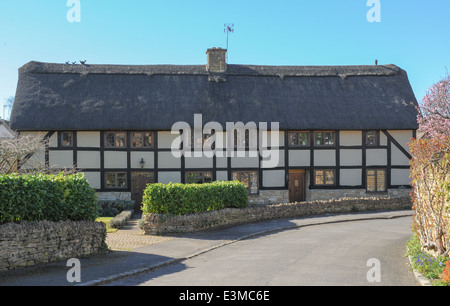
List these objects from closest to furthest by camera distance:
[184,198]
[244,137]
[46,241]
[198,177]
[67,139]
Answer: [46,241]
[184,198]
[67,139]
[198,177]
[244,137]

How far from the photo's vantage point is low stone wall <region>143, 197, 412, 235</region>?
16016mm

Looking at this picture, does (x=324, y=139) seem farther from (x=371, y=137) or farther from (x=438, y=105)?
(x=438, y=105)

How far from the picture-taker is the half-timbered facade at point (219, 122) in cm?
2370

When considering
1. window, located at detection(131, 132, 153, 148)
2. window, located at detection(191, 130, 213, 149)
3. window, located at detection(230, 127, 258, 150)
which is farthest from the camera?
window, located at detection(230, 127, 258, 150)

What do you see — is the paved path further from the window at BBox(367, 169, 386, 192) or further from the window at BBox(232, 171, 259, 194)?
the window at BBox(367, 169, 386, 192)

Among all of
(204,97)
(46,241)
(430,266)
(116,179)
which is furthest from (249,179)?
(430,266)

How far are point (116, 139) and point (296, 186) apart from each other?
37.4 feet

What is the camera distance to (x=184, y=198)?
16.4m

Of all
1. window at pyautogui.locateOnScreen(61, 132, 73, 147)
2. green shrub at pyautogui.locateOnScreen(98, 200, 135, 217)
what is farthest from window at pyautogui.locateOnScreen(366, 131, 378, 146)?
window at pyautogui.locateOnScreen(61, 132, 73, 147)

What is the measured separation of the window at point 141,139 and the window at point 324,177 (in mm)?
10304

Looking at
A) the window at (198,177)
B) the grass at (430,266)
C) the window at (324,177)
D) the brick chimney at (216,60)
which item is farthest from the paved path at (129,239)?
the brick chimney at (216,60)

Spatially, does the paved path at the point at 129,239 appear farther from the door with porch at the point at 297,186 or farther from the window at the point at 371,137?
the window at the point at 371,137

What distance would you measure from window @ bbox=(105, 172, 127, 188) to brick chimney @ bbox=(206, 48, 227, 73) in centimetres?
903
